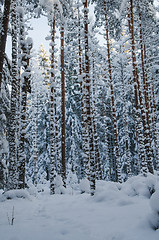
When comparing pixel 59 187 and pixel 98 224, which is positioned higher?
pixel 98 224

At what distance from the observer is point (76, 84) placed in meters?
20.9

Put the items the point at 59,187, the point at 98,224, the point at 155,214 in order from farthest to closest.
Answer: the point at 59,187
the point at 98,224
the point at 155,214

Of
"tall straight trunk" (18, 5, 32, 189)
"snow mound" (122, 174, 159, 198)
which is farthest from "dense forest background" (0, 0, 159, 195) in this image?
"snow mound" (122, 174, 159, 198)

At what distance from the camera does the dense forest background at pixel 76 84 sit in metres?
9.09

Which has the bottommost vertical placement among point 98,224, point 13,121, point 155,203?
point 98,224

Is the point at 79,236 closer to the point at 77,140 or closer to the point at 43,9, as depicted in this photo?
the point at 43,9

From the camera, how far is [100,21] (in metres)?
16.2

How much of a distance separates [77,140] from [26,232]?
57.4 ft

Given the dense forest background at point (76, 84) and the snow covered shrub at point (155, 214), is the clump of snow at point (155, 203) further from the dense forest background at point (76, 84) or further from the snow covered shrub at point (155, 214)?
the dense forest background at point (76, 84)

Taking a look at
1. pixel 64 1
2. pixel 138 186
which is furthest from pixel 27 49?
pixel 138 186

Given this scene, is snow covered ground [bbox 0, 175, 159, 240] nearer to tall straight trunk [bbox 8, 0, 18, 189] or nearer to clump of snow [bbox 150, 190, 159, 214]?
clump of snow [bbox 150, 190, 159, 214]

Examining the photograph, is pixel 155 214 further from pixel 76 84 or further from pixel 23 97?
pixel 76 84

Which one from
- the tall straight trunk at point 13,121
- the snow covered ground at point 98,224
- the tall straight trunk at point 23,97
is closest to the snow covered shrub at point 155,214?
the snow covered ground at point 98,224

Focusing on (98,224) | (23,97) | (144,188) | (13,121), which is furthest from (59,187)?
(98,224)
